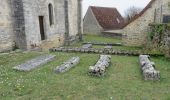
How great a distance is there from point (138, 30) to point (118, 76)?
1185 centimetres

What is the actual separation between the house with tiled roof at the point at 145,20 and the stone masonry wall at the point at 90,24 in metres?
13.2

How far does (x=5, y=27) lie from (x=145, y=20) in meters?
11.7

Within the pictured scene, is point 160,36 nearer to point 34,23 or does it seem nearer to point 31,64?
point 34,23

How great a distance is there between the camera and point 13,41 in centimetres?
1486

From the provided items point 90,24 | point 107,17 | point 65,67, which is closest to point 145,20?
point 65,67

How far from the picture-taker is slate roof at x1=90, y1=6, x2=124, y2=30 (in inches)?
1373

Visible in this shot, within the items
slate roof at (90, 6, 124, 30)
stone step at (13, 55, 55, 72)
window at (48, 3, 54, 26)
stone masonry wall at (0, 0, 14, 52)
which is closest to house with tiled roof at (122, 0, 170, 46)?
window at (48, 3, 54, 26)

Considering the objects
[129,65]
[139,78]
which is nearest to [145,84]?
[139,78]

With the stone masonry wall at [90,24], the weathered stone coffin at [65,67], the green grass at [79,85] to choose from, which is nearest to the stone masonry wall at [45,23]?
the green grass at [79,85]

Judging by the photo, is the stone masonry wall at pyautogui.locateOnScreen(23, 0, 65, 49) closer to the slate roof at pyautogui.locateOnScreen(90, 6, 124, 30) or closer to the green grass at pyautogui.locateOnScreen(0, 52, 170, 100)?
the green grass at pyautogui.locateOnScreen(0, 52, 170, 100)

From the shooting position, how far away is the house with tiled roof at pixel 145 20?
65.1 ft

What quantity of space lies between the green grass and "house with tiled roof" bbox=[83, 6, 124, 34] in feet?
77.9

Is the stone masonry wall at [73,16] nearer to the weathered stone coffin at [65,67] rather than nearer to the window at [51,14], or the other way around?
the window at [51,14]

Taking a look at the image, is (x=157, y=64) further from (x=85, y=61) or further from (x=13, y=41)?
(x=13, y=41)
